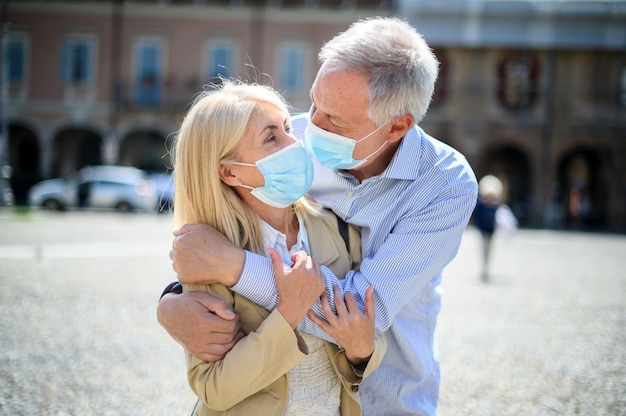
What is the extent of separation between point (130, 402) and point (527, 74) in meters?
31.2

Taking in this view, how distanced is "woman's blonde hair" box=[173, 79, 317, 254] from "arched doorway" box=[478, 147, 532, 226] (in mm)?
32456

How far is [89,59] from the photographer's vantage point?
3316cm

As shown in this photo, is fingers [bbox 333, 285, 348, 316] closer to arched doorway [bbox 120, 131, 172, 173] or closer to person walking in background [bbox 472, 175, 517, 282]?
person walking in background [bbox 472, 175, 517, 282]

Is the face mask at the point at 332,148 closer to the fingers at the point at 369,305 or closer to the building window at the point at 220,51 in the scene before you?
the fingers at the point at 369,305

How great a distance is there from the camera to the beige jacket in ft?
6.17

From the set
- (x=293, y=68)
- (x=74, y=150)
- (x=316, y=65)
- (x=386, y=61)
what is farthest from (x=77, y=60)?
(x=386, y=61)

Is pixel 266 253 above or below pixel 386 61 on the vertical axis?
below

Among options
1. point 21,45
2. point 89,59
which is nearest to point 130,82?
point 89,59

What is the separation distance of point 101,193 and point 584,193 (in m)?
23.4

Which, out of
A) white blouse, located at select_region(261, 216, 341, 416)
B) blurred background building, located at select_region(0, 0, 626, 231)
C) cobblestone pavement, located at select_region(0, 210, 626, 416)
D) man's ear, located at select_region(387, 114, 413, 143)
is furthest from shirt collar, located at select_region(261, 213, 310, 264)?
blurred background building, located at select_region(0, 0, 626, 231)

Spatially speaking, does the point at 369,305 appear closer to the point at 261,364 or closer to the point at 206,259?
the point at 261,364

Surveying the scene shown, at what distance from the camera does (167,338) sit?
6676 mm

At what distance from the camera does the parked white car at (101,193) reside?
1045 inches

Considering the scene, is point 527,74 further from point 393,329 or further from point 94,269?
point 393,329
